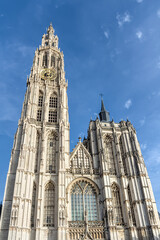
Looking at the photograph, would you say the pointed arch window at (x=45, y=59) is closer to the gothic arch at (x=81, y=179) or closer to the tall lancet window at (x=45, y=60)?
the tall lancet window at (x=45, y=60)

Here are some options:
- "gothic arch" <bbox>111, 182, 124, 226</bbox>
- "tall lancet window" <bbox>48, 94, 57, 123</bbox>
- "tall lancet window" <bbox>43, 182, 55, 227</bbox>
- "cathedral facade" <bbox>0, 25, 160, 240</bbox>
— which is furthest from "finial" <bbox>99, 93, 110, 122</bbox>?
"tall lancet window" <bbox>43, 182, 55, 227</bbox>

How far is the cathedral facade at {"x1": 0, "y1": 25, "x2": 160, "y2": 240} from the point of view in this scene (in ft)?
83.3

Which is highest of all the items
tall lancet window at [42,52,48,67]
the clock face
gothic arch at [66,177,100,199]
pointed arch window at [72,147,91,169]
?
tall lancet window at [42,52,48,67]

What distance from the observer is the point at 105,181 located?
29.8m

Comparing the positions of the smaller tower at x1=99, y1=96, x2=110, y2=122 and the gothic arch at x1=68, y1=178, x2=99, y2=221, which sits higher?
the smaller tower at x1=99, y1=96, x2=110, y2=122

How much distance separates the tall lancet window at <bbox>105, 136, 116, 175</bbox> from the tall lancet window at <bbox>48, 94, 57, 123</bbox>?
33.7 ft

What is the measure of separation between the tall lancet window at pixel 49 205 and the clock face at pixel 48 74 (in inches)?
902

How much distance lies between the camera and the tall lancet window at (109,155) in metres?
32.9

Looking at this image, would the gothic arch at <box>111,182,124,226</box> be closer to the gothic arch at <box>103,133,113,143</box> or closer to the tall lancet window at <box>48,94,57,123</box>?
the gothic arch at <box>103,133,113,143</box>

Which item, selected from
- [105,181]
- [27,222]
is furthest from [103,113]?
[27,222]

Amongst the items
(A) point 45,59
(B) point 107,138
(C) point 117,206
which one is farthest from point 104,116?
(A) point 45,59

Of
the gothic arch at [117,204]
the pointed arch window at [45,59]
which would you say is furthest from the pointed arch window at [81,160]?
the pointed arch window at [45,59]

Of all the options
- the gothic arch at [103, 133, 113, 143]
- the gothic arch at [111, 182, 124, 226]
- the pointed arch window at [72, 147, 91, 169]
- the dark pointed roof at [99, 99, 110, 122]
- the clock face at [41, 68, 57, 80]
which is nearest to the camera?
the gothic arch at [111, 182, 124, 226]

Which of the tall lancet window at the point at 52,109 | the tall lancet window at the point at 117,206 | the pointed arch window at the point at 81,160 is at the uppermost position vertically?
the tall lancet window at the point at 52,109
